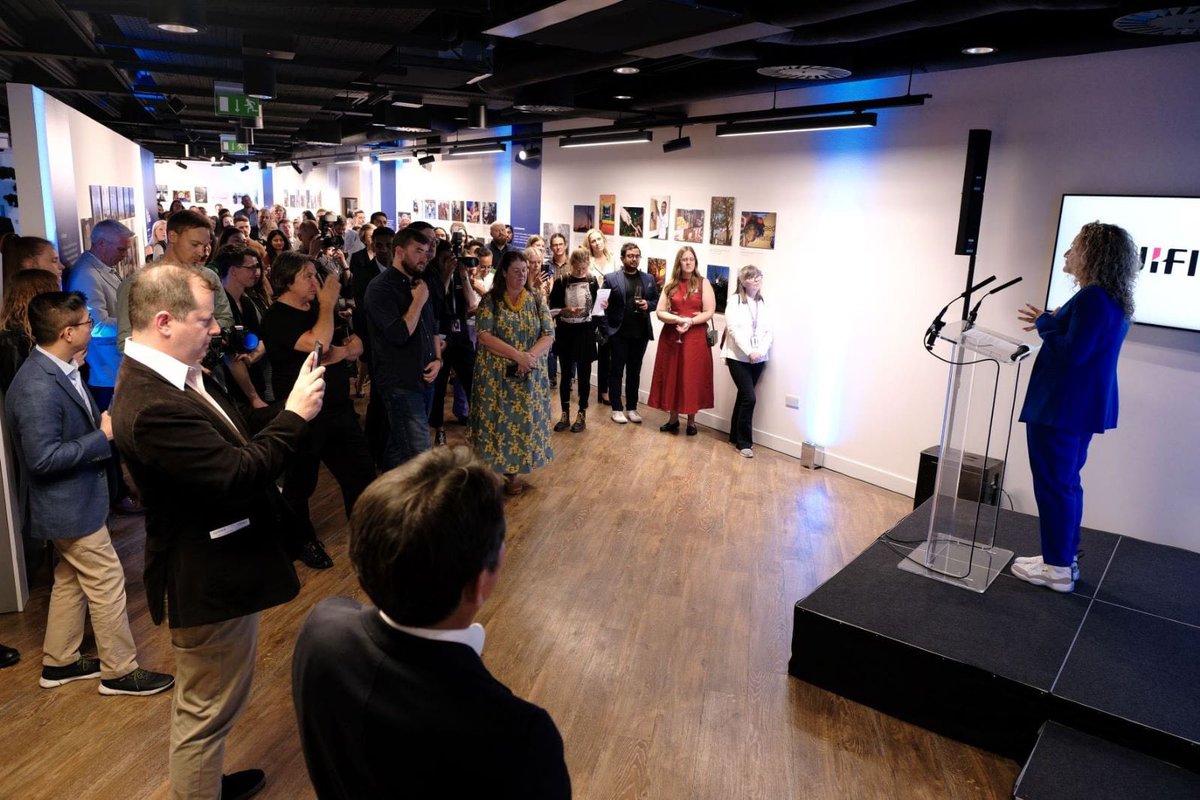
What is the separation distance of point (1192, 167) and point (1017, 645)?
3.17 meters

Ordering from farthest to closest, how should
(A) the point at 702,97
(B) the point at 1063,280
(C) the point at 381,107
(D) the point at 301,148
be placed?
(D) the point at 301,148
(C) the point at 381,107
(A) the point at 702,97
(B) the point at 1063,280

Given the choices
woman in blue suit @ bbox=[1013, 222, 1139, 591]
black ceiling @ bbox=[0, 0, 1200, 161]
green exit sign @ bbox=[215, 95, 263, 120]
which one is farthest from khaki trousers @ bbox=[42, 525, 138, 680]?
green exit sign @ bbox=[215, 95, 263, 120]

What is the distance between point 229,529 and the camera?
2314 mm

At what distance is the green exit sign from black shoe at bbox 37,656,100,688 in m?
6.13

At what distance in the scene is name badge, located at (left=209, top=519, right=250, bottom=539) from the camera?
229cm

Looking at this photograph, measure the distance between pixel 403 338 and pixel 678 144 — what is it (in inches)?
172

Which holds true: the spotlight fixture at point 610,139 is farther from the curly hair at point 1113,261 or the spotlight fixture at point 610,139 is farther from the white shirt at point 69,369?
the white shirt at point 69,369

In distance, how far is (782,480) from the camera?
22.5 feet

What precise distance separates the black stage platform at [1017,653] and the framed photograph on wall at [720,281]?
4.22 metres

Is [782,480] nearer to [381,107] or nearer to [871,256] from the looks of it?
[871,256]

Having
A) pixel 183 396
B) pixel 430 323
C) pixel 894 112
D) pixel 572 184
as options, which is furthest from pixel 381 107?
pixel 183 396

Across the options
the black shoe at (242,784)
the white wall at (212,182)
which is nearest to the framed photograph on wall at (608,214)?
the black shoe at (242,784)

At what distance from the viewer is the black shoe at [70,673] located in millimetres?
3471

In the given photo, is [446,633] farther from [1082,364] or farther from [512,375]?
[512,375]
